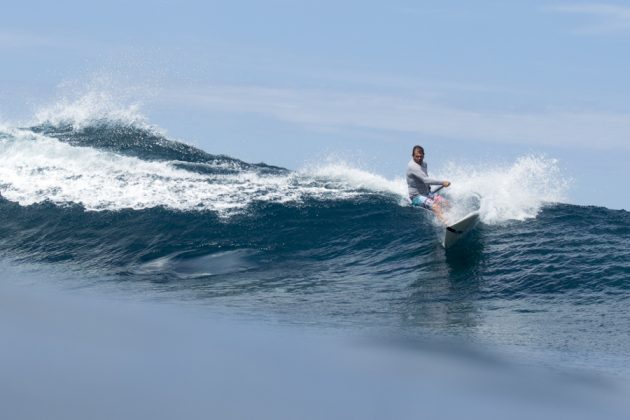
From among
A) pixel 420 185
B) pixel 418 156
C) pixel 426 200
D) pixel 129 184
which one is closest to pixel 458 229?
pixel 426 200

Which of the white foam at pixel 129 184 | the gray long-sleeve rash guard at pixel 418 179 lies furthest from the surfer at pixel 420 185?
the white foam at pixel 129 184

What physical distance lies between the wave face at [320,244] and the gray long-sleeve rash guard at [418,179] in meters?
1.25

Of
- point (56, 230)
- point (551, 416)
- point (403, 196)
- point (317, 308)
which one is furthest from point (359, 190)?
point (551, 416)

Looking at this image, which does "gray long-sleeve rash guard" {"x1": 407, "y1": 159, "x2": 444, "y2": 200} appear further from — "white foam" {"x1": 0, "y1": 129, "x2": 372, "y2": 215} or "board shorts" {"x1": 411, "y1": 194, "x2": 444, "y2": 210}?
"white foam" {"x1": 0, "y1": 129, "x2": 372, "y2": 215}

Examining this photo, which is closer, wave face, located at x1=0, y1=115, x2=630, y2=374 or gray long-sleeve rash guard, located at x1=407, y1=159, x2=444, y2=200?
wave face, located at x1=0, y1=115, x2=630, y2=374

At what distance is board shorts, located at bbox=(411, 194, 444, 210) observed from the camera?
19.4 metres

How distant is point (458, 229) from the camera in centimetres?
1930

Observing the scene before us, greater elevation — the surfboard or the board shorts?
the board shorts

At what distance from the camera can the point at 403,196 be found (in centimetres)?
2533

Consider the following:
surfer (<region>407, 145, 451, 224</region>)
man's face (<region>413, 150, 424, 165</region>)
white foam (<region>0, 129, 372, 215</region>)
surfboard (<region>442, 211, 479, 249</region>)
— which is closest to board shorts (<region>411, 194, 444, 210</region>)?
surfer (<region>407, 145, 451, 224</region>)

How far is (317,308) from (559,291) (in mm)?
5232

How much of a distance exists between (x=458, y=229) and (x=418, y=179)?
1.52 metres

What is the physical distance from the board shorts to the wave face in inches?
36.5

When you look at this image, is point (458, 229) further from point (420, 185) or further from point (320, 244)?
point (320, 244)
